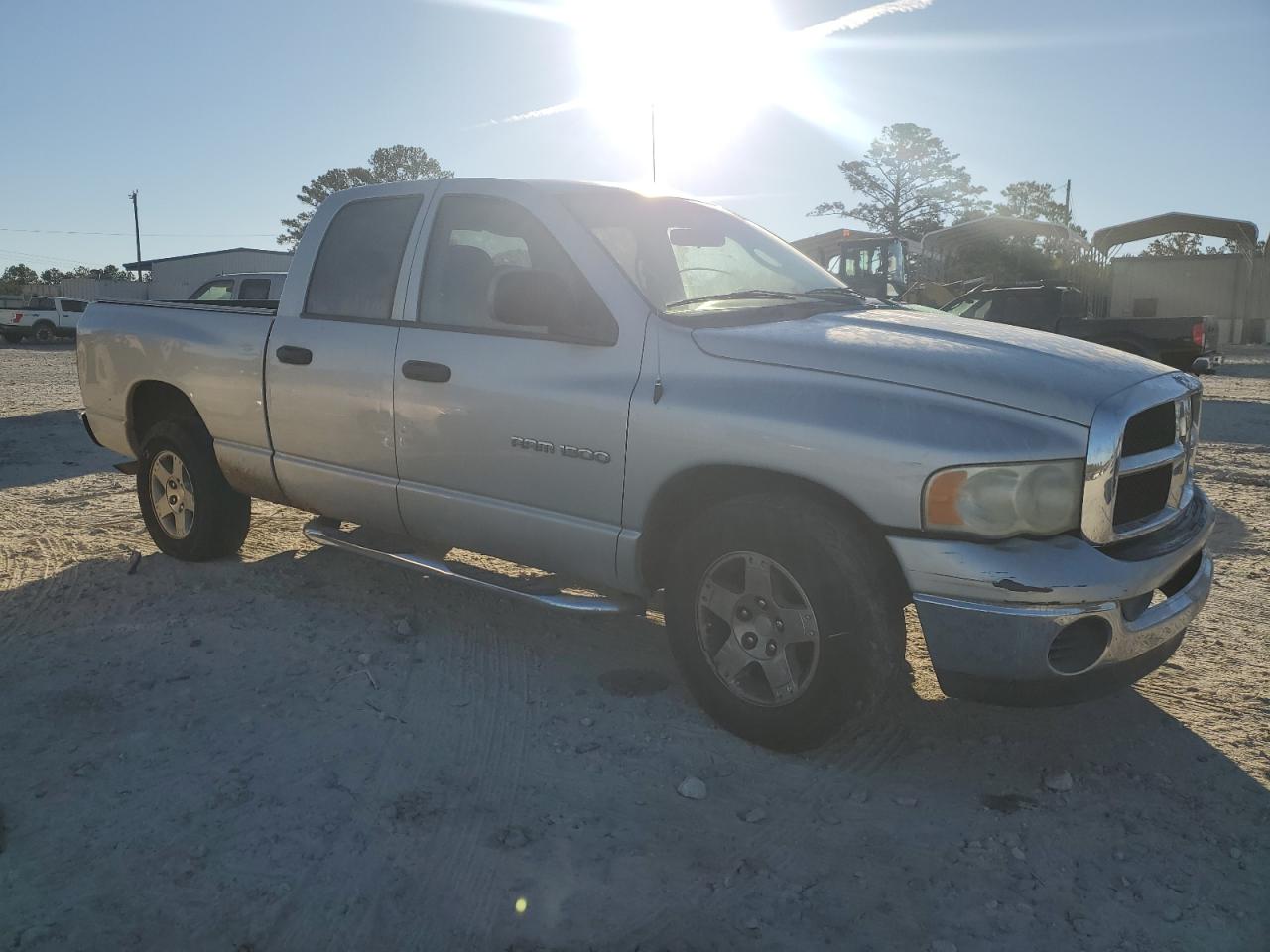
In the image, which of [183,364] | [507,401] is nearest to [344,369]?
[507,401]

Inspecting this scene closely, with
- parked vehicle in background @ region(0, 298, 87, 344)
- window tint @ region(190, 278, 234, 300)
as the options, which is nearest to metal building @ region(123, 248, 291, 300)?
parked vehicle in background @ region(0, 298, 87, 344)

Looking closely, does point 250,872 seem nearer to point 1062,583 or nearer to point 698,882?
point 698,882

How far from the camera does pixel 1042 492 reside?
8.77 ft

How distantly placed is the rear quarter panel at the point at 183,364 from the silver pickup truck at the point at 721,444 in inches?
0.9

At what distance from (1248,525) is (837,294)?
382cm

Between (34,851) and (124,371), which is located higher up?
(124,371)

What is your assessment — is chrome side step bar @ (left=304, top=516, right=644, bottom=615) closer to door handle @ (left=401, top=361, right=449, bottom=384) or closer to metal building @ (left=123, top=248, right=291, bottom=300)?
door handle @ (left=401, top=361, right=449, bottom=384)

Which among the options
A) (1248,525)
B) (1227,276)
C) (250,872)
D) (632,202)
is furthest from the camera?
(1227,276)

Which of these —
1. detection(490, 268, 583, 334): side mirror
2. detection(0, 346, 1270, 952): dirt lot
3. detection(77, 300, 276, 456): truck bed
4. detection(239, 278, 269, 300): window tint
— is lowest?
detection(0, 346, 1270, 952): dirt lot

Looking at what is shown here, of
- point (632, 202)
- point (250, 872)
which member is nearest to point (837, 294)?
point (632, 202)

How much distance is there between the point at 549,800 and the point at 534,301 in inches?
66.9

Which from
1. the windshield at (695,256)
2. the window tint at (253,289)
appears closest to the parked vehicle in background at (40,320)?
the window tint at (253,289)

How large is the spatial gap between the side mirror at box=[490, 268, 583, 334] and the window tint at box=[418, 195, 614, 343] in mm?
182

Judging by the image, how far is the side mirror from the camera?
3377 mm
